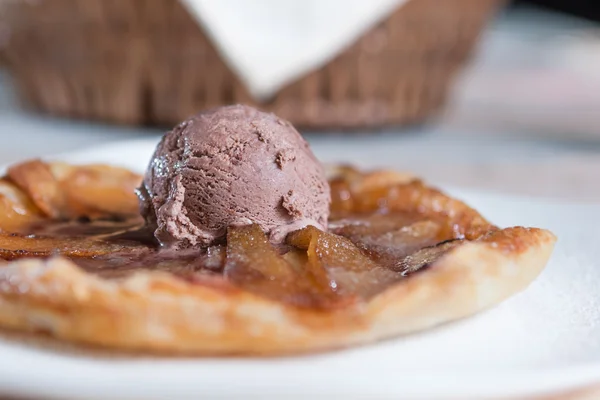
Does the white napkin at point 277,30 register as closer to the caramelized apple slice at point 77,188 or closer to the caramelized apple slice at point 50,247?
the caramelized apple slice at point 77,188

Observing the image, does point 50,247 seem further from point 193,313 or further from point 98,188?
point 98,188

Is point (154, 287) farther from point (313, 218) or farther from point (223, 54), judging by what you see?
Answer: point (223, 54)

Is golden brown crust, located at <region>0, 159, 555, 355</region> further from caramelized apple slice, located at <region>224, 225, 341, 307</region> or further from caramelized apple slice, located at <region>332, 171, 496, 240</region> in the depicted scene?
caramelized apple slice, located at <region>332, 171, 496, 240</region>

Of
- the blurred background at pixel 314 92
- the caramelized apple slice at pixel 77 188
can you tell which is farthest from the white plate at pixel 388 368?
the blurred background at pixel 314 92

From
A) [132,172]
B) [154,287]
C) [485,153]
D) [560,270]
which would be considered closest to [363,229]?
[560,270]

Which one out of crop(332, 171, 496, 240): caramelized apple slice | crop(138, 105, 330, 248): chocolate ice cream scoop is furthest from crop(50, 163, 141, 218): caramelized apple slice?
crop(332, 171, 496, 240): caramelized apple slice

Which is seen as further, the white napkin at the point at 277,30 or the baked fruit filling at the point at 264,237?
the white napkin at the point at 277,30
